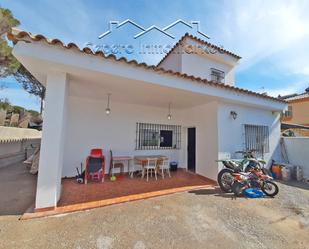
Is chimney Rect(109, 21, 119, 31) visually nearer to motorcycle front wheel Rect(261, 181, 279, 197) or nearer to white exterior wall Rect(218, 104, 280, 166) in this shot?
white exterior wall Rect(218, 104, 280, 166)

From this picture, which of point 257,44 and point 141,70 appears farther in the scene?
point 257,44

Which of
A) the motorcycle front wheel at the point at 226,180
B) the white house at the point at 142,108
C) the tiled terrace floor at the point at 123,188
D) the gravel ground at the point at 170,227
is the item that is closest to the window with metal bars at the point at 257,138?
the white house at the point at 142,108

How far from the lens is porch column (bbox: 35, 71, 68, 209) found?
356 centimetres

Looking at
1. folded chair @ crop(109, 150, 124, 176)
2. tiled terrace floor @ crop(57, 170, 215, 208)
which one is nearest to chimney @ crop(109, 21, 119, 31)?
folded chair @ crop(109, 150, 124, 176)

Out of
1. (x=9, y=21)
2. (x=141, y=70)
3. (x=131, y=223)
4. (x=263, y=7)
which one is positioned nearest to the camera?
(x=131, y=223)

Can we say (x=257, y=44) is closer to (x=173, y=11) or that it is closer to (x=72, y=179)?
(x=173, y=11)

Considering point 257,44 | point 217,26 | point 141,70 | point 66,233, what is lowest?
point 66,233

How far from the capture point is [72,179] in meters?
6.10

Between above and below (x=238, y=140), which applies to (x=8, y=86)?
above

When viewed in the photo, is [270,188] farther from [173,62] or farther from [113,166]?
[173,62]

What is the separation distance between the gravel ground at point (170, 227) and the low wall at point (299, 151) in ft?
13.6

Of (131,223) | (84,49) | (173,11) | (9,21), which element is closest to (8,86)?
(9,21)

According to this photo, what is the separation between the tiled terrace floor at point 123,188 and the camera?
4396mm

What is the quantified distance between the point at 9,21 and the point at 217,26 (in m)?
11.1
